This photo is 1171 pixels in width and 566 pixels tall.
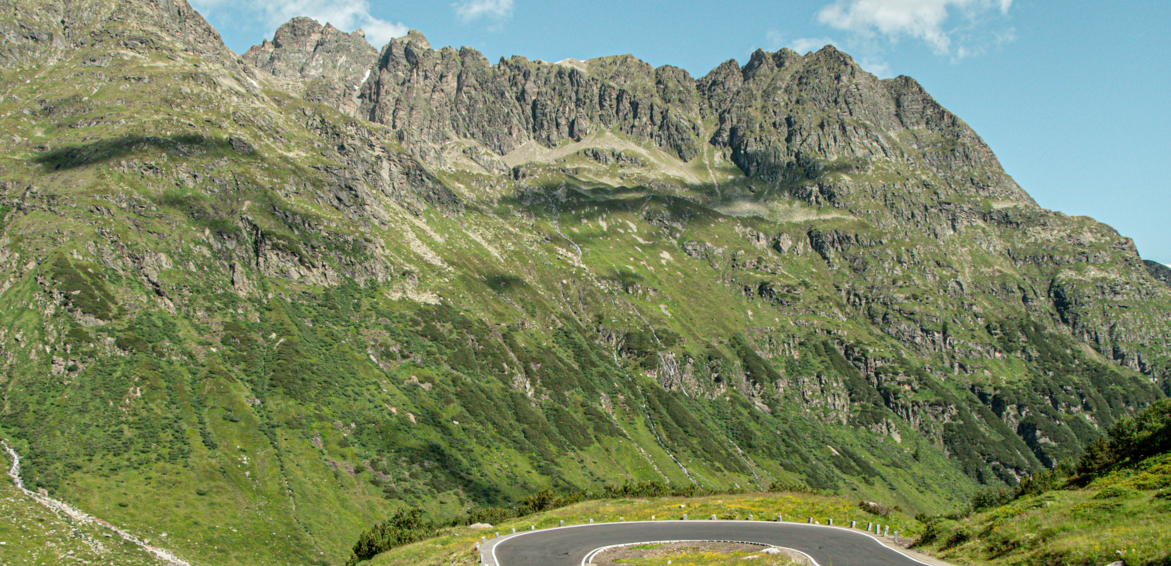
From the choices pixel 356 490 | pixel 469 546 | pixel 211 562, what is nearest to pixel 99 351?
pixel 356 490

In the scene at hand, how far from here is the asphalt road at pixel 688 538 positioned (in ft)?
128

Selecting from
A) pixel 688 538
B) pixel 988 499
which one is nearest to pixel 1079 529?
pixel 688 538

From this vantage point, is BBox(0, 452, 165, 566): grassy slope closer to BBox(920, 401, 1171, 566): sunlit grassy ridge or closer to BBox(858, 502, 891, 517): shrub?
BBox(858, 502, 891, 517): shrub

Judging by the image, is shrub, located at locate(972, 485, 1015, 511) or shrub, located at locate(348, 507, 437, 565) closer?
shrub, located at locate(972, 485, 1015, 511)

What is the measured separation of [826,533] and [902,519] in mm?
15569

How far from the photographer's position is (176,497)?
135625mm

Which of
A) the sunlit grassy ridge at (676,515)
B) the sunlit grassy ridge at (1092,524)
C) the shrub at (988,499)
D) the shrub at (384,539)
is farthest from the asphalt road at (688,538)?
the shrub at (988,499)

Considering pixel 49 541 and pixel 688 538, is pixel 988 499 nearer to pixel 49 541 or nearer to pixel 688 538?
pixel 688 538

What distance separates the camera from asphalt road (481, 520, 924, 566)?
128 ft

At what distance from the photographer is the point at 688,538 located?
153 ft

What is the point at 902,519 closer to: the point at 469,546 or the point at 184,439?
the point at 469,546

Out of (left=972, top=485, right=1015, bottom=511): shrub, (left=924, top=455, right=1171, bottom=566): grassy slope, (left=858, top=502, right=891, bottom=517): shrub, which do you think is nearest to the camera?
(left=924, top=455, right=1171, bottom=566): grassy slope

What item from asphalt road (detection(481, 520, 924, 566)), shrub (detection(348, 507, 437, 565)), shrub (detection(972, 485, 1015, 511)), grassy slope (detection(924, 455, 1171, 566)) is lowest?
shrub (detection(348, 507, 437, 565))

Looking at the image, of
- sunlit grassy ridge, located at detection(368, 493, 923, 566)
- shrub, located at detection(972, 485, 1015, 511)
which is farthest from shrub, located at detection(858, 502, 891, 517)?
shrub, located at detection(972, 485, 1015, 511)
